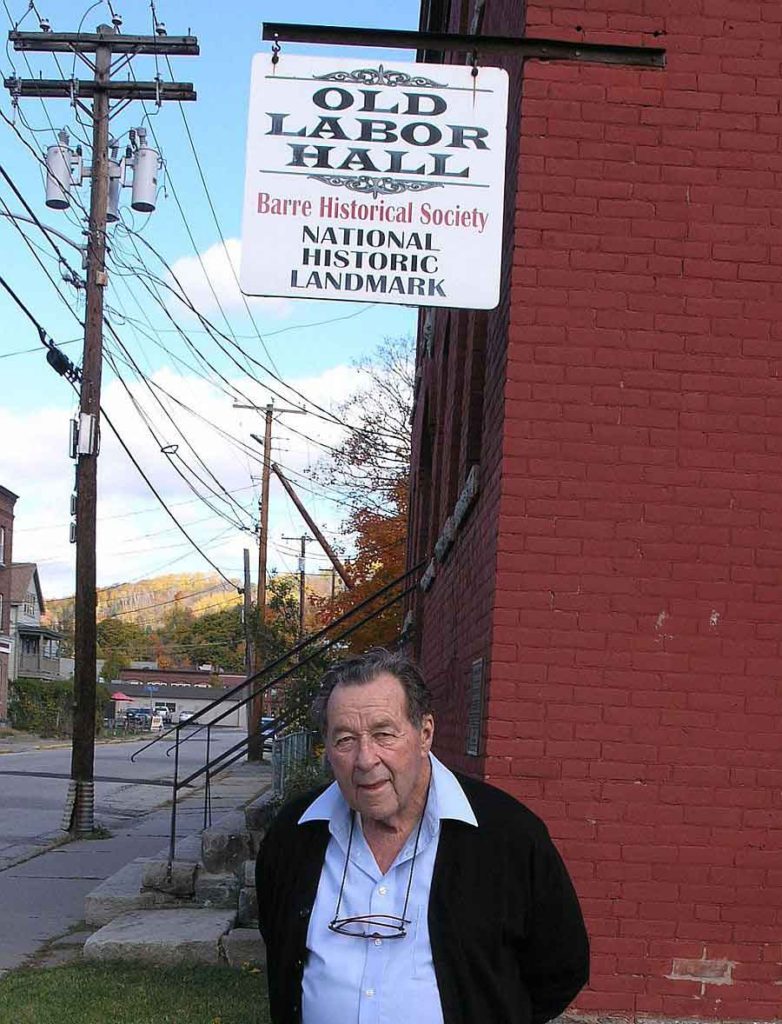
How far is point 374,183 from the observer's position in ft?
19.8

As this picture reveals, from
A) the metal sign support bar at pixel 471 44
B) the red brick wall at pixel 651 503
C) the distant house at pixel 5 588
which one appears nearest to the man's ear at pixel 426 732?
the red brick wall at pixel 651 503

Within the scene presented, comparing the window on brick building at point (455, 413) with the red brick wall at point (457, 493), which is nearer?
the red brick wall at point (457, 493)

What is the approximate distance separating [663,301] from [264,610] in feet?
97.6

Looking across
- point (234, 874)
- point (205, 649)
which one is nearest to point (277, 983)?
point (234, 874)

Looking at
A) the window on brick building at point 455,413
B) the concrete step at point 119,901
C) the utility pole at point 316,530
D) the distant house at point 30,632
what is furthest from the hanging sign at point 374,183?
the distant house at point 30,632

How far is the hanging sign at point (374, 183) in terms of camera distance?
19.6 ft

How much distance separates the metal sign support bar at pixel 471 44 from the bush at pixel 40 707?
177 ft

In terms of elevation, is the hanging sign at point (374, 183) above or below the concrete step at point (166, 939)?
above

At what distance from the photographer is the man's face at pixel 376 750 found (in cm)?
298

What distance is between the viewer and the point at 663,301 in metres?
6.30

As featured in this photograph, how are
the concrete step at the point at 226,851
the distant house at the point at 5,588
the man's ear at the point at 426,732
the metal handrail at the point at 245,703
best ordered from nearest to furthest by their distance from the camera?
the man's ear at the point at 426,732, the concrete step at the point at 226,851, the metal handrail at the point at 245,703, the distant house at the point at 5,588

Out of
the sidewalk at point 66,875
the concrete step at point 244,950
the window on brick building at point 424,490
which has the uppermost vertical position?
the window on brick building at point 424,490

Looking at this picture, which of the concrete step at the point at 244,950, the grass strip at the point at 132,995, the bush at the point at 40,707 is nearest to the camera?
the grass strip at the point at 132,995

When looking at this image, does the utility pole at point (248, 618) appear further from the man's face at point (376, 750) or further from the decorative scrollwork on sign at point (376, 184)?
the man's face at point (376, 750)
